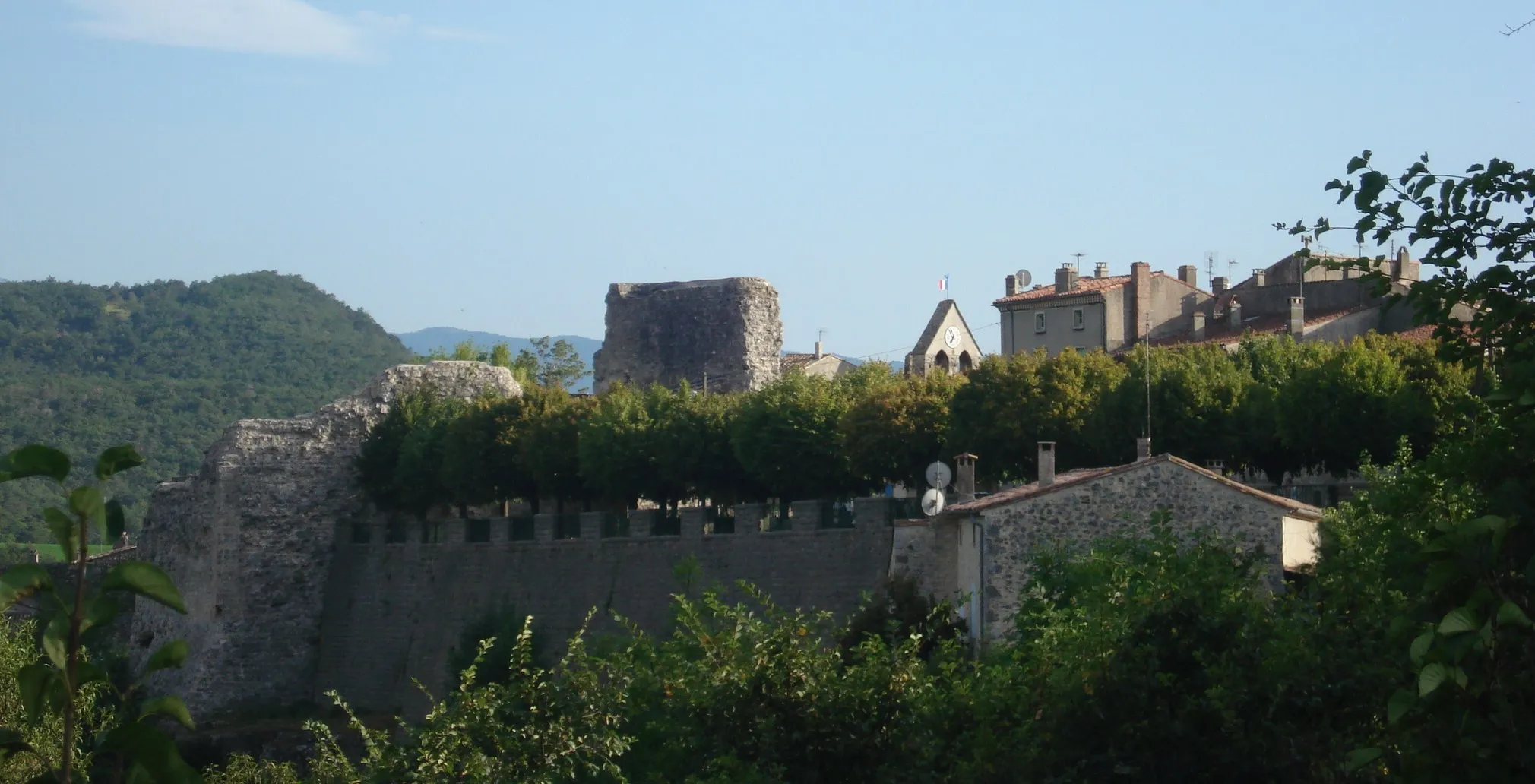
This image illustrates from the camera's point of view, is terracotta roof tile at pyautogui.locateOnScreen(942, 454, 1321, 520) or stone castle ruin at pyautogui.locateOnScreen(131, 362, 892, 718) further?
stone castle ruin at pyautogui.locateOnScreen(131, 362, 892, 718)

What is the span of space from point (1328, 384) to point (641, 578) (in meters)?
11.5

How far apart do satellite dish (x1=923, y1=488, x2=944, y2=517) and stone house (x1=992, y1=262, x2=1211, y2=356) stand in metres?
27.3

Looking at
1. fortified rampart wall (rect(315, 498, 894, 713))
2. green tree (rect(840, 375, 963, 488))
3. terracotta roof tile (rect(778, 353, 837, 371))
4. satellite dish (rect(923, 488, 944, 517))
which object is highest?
terracotta roof tile (rect(778, 353, 837, 371))

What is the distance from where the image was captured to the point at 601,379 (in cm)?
4734

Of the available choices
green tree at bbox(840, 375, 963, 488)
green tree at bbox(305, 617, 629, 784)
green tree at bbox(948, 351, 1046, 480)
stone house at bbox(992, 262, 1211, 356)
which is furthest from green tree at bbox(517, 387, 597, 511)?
green tree at bbox(305, 617, 629, 784)

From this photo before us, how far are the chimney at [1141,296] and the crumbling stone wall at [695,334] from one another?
528 inches

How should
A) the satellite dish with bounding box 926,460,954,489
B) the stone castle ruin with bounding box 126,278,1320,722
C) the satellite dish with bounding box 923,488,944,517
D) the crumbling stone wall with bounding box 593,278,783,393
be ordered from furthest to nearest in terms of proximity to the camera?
the crumbling stone wall with bounding box 593,278,783,393
the stone castle ruin with bounding box 126,278,1320,722
the satellite dish with bounding box 926,460,954,489
the satellite dish with bounding box 923,488,944,517

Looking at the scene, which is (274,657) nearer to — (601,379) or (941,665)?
(601,379)

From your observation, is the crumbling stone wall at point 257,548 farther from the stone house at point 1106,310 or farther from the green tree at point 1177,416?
the stone house at point 1106,310

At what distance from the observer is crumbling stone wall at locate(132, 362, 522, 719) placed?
39781 mm

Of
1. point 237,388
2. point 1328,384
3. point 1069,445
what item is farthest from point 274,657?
point 237,388

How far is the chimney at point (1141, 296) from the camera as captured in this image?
183ft

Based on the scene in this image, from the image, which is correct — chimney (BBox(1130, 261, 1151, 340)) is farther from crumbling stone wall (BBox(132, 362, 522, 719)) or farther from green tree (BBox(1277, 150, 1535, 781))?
green tree (BBox(1277, 150, 1535, 781))

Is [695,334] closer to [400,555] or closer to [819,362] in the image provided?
[400,555]
